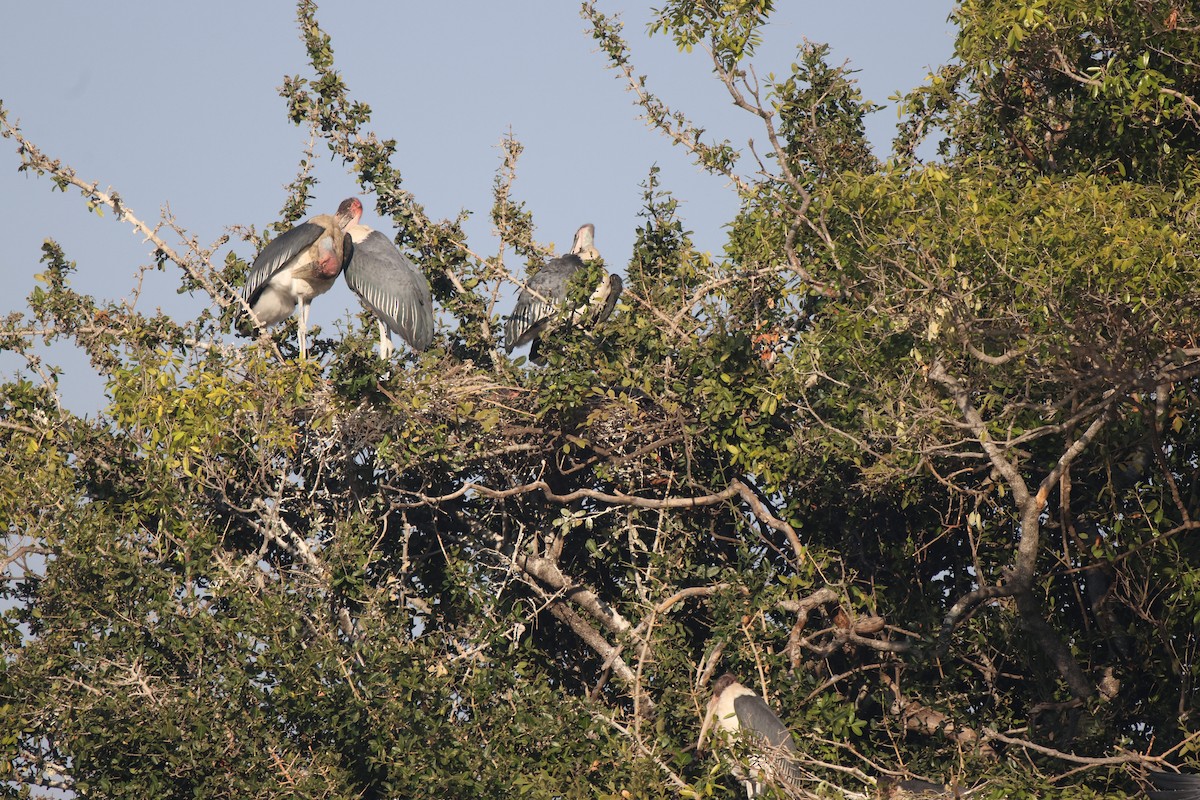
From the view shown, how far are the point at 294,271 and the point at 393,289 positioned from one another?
915 millimetres

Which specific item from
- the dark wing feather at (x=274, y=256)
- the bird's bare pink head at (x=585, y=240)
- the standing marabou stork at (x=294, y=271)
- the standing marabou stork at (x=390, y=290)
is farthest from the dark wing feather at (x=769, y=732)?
the bird's bare pink head at (x=585, y=240)

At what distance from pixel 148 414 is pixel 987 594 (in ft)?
14.9

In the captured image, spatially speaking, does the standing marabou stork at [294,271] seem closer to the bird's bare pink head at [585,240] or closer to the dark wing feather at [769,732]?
the bird's bare pink head at [585,240]

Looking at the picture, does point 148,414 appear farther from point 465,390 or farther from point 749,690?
point 749,690

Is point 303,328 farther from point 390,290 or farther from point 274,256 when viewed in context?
point 390,290

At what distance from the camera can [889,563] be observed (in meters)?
8.73

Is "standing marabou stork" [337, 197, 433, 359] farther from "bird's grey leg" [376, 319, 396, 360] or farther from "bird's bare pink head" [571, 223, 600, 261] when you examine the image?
"bird's bare pink head" [571, 223, 600, 261]

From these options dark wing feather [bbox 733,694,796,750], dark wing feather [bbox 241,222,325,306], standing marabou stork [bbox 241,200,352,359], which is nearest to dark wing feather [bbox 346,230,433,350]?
standing marabou stork [bbox 241,200,352,359]

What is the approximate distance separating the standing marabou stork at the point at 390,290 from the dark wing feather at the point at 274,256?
860 mm

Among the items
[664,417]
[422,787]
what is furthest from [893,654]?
[422,787]

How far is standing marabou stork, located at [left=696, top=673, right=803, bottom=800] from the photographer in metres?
6.30

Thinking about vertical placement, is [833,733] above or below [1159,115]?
below

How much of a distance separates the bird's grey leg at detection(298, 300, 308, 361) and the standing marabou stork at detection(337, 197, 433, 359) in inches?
21.9

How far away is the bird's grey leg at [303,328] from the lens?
10.2 m
